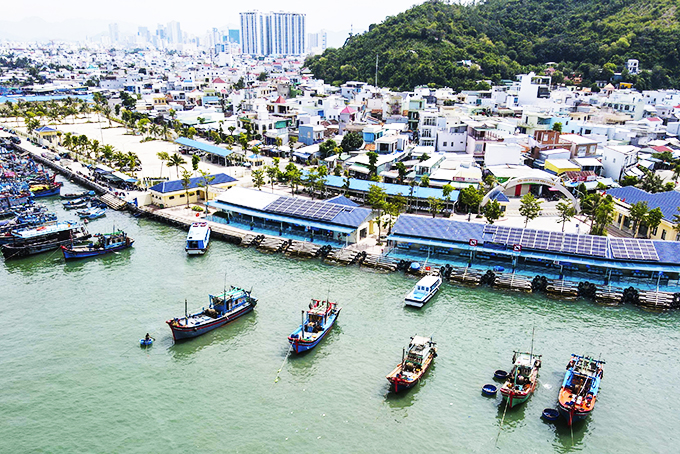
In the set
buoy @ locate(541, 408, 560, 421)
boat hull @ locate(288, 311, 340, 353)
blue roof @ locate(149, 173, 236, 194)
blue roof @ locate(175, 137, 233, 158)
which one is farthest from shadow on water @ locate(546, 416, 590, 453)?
blue roof @ locate(175, 137, 233, 158)

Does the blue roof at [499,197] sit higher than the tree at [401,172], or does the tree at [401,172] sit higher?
the tree at [401,172]

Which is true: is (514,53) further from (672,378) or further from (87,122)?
(672,378)

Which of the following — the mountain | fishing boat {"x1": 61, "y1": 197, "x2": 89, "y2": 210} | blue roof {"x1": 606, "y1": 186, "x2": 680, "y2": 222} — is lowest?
fishing boat {"x1": 61, "y1": 197, "x2": 89, "y2": 210}

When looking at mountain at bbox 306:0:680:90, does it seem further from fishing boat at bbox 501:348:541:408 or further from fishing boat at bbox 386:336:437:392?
fishing boat at bbox 501:348:541:408

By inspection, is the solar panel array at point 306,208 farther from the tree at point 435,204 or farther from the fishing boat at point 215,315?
the fishing boat at point 215,315

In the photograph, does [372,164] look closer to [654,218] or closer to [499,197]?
[499,197]

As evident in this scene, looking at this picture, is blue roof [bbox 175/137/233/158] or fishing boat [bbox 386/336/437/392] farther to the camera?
blue roof [bbox 175/137/233/158]

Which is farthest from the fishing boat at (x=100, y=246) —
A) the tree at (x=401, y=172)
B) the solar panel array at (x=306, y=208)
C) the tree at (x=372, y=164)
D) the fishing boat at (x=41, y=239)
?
the tree at (x=401, y=172)
